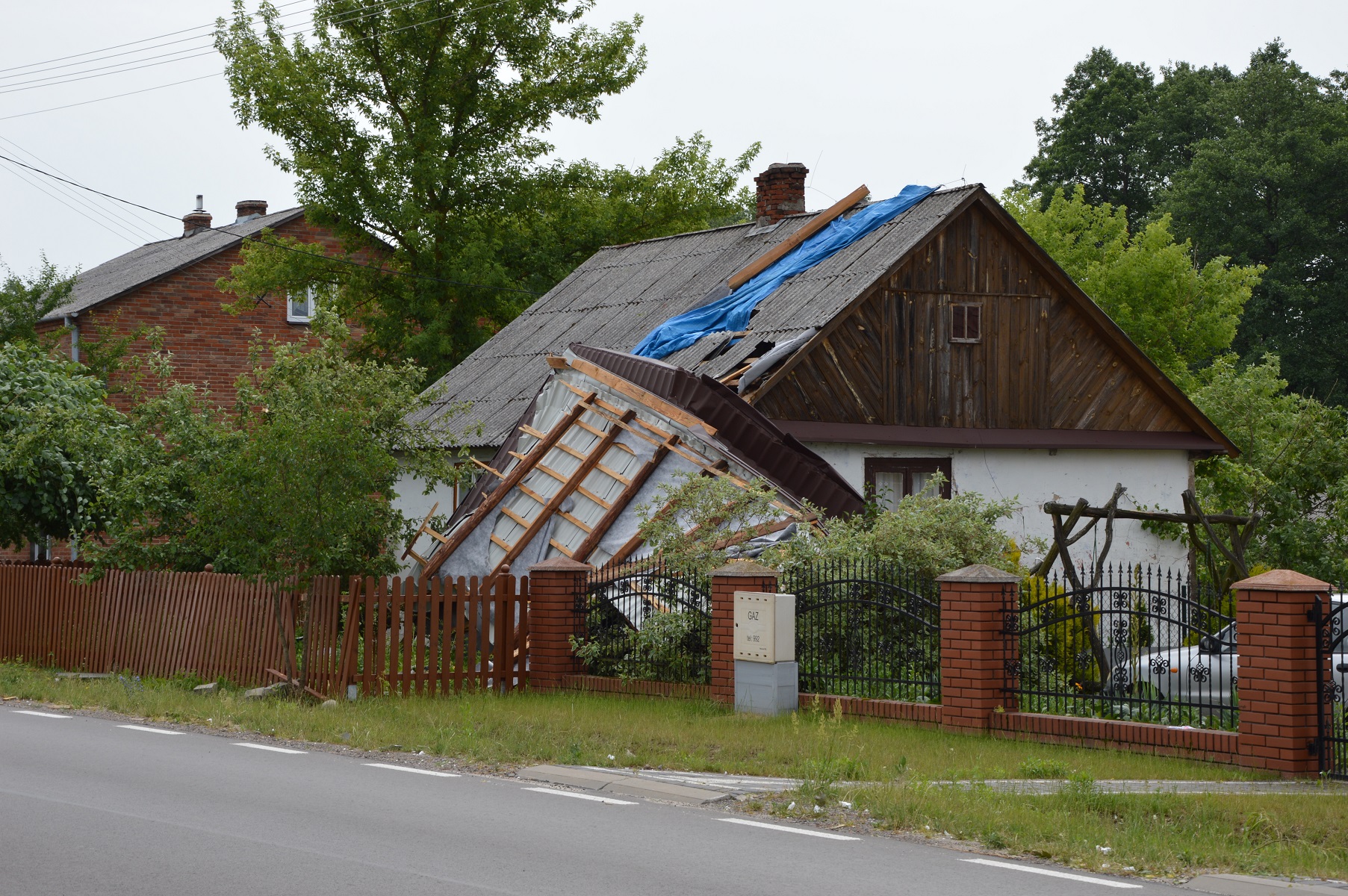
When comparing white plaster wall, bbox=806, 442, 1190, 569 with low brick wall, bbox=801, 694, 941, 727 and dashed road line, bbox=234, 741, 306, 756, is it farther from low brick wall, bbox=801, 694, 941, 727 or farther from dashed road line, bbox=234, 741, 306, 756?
dashed road line, bbox=234, 741, 306, 756

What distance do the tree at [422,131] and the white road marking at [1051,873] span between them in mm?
26639

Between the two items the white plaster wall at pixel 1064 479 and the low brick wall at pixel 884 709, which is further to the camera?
the white plaster wall at pixel 1064 479

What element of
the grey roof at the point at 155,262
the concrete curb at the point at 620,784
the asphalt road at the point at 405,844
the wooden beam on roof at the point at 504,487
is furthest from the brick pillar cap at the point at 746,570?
the grey roof at the point at 155,262

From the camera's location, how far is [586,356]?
826 inches

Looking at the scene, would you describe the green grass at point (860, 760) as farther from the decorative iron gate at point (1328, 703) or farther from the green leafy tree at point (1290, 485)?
the green leafy tree at point (1290, 485)

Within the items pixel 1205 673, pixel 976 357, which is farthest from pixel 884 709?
pixel 976 357

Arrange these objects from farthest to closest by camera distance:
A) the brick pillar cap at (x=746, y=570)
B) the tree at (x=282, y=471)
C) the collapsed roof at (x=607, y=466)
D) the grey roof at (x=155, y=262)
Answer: the grey roof at (x=155, y=262) → the collapsed roof at (x=607, y=466) → the tree at (x=282, y=471) → the brick pillar cap at (x=746, y=570)

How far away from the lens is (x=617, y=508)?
60.7 ft

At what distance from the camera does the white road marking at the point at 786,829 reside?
9.17 meters

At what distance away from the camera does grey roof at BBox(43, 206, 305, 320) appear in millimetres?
38281

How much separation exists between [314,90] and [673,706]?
2301 cm

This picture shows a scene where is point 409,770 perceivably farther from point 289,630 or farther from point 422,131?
point 422,131

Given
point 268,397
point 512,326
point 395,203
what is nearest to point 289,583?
point 268,397

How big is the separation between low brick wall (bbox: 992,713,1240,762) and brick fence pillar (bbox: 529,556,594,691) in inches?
211
